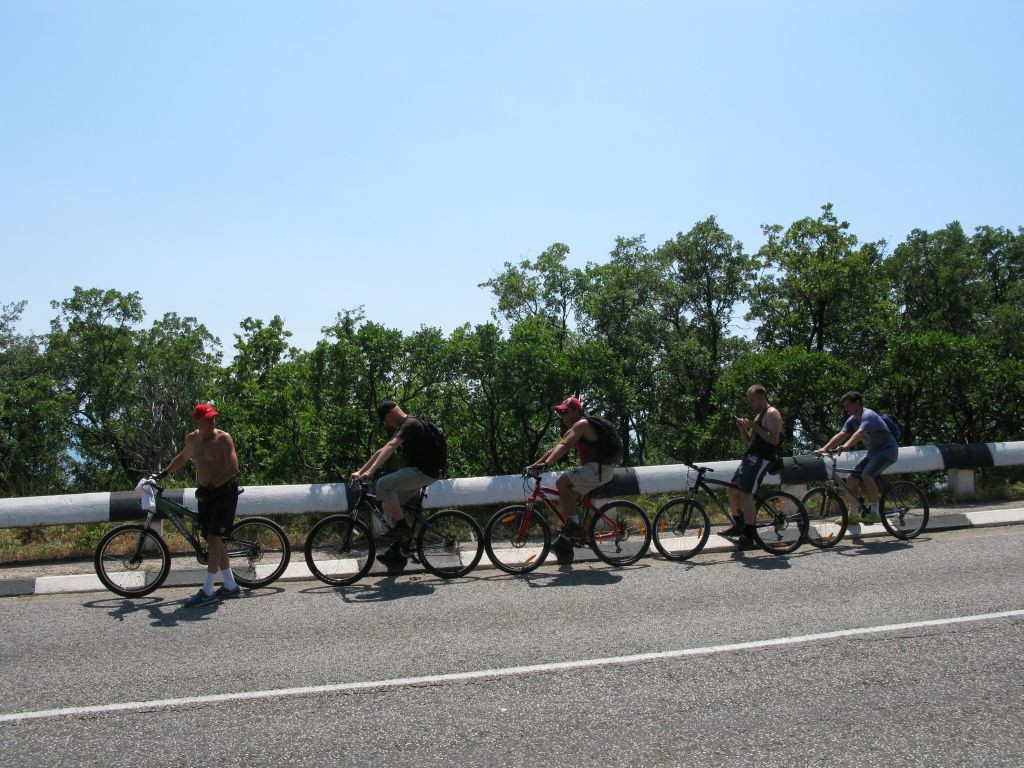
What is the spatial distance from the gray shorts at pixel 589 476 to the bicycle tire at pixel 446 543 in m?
1.14

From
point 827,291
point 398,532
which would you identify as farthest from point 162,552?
point 827,291

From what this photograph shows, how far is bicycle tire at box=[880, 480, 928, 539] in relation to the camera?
9.20m

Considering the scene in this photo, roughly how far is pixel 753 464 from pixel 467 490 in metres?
3.25

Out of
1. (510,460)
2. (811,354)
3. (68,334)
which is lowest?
(510,460)

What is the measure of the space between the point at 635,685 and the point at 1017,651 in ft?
8.76

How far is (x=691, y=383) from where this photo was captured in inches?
1231

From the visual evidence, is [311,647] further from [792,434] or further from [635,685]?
[792,434]

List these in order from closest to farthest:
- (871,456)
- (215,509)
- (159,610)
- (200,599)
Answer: (159,610), (200,599), (215,509), (871,456)

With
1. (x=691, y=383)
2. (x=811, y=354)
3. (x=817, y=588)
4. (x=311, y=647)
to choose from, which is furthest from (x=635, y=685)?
(x=691, y=383)

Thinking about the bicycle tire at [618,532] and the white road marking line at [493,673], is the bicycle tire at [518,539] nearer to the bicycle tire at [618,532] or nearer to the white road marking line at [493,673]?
the bicycle tire at [618,532]

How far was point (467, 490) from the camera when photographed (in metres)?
9.24

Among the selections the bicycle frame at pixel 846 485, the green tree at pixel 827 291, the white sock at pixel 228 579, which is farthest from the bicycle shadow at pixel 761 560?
the green tree at pixel 827 291

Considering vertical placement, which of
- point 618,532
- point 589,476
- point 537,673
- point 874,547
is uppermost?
point 589,476

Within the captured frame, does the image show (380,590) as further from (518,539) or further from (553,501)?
(553,501)
